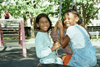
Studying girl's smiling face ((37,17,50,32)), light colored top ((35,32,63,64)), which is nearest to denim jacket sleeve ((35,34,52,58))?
light colored top ((35,32,63,64))

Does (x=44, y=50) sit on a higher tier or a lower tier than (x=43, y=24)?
lower

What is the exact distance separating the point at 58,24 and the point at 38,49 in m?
0.33

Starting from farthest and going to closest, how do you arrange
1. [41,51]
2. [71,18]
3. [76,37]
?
[41,51] → [71,18] → [76,37]

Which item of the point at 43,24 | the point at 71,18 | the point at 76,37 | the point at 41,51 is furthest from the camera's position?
the point at 43,24

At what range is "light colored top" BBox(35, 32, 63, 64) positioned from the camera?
85.7 inches

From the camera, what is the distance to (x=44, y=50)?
2189mm

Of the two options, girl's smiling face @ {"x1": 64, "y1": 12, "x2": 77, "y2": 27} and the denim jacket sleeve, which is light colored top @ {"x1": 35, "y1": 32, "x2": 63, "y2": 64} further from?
girl's smiling face @ {"x1": 64, "y1": 12, "x2": 77, "y2": 27}

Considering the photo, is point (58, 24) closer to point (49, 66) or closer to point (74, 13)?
point (74, 13)

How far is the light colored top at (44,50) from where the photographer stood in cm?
218

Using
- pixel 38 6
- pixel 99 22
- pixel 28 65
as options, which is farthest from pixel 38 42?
pixel 99 22

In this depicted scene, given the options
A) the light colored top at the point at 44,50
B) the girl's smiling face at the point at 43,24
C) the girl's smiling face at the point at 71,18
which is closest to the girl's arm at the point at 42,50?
the light colored top at the point at 44,50

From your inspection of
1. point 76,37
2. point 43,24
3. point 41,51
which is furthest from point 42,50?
point 76,37

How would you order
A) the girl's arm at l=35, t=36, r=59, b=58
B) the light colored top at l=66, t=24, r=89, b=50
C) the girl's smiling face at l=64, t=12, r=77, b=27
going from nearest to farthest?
1. the light colored top at l=66, t=24, r=89, b=50
2. the girl's smiling face at l=64, t=12, r=77, b=27
3. the girl's arm at l=35, t=36, r=59, b=58

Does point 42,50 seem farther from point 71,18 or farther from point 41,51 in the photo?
point 71,18
